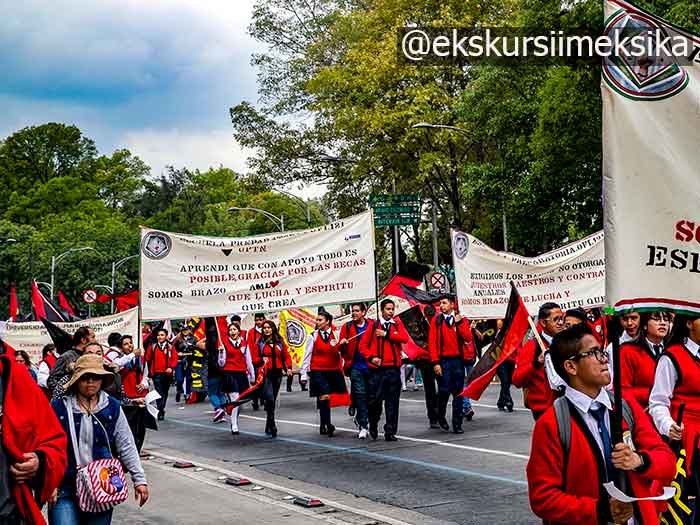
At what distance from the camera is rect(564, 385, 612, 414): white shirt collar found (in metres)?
4.20

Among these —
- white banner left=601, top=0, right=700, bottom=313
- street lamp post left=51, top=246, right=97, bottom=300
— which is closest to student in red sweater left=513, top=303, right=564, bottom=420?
white banner left=601, top=0, right=700, bottom=313

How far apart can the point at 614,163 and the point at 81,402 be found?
344 centimetres

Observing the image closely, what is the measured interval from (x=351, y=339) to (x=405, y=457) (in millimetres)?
2486

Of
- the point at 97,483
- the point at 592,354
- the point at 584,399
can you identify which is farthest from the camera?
the point at 97,483

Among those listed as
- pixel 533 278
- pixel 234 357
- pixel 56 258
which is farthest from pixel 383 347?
pixel 56 258

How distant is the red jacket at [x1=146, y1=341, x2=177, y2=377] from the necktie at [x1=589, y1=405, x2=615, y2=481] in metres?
17.9

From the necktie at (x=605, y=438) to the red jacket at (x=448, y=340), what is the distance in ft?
36.9

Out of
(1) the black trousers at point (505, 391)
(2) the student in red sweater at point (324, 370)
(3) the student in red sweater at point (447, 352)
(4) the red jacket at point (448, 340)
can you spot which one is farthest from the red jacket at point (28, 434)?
(1) the black trousers at point (505, 391)

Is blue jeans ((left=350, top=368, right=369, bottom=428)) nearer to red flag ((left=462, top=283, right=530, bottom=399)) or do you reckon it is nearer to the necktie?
red flag ((left=462, top=283, right=530, bottom=399))

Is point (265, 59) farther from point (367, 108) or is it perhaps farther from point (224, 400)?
point (224, 400)

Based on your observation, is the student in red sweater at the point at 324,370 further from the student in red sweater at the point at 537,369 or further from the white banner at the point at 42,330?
the student in red sweater at the point at 537,369

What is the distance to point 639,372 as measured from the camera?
7.10m

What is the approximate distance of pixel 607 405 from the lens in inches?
165

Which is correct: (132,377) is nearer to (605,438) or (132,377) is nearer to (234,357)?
(234,357)
